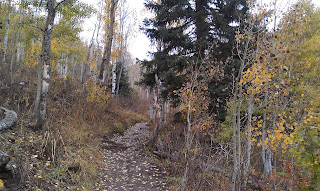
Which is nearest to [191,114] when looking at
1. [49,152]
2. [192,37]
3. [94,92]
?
[192,37]

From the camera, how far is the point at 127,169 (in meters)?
6.74

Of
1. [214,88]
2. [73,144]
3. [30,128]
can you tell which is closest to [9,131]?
[30,128]

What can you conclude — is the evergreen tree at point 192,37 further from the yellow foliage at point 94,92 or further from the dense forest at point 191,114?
the yellow foliage at point 94,92

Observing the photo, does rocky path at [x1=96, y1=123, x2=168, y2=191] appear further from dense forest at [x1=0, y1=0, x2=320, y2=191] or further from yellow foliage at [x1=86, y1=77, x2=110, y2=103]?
yellow foliage at [x1=86, y1=77, x2=110, y2=103]

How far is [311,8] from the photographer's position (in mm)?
12477

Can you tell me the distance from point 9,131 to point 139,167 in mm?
3994

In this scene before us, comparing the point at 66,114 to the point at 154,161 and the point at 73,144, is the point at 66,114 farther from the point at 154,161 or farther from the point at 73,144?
the point at 154,161

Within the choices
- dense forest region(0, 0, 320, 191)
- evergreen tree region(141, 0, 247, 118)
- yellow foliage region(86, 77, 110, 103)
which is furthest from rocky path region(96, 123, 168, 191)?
evergreen tree region(141, 0, 247, 118)

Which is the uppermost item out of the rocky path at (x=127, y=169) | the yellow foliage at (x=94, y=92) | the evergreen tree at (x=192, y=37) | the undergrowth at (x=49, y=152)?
the evergreen tree at (x=192, y=37)

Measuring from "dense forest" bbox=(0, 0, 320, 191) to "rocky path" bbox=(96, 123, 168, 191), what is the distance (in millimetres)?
37

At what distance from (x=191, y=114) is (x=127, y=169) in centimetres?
400

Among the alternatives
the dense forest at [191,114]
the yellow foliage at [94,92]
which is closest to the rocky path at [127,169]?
the dense forest at [191,114]

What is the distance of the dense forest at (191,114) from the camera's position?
4.13 m

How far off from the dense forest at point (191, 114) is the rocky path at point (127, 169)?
0.04 meters
